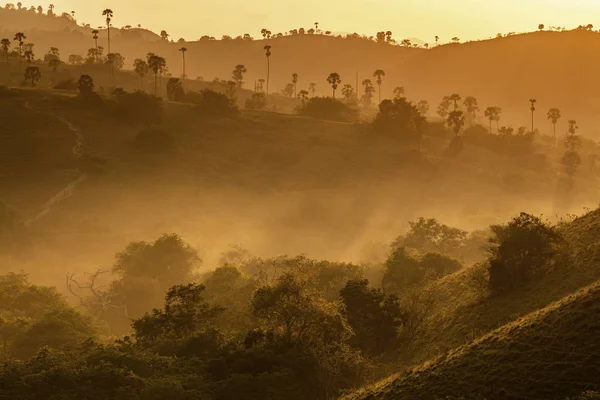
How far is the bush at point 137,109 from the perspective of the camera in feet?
586

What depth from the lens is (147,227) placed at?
132m

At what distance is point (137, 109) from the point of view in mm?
180500

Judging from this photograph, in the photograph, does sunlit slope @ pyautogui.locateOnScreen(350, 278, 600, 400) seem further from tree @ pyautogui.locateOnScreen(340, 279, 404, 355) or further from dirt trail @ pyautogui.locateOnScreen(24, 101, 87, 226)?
dirt trail @ pyautogui.locateOnScreen(24, 101, 87, 226)

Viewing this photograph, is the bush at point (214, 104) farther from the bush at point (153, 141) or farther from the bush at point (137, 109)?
the bush at point (153, 141)

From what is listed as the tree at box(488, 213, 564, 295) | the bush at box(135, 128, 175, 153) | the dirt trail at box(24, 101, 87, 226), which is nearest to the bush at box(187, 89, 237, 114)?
the bush at box(135, 128, 175, 153)

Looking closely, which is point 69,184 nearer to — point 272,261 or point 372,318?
point 272,261

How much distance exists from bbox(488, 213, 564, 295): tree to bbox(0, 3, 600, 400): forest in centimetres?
22

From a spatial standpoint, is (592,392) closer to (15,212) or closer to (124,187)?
(15,212)

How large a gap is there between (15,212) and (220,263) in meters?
47.3

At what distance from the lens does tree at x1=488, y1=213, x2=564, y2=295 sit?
179 ft

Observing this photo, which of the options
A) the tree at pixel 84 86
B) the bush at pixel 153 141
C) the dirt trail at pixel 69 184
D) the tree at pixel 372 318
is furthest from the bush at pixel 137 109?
the tree at pixel 372 318

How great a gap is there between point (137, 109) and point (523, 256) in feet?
491

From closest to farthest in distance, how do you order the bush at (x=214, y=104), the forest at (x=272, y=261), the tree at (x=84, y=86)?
the forest at (x=272, y=261)
the tree at (x=84, y=86)
the bush at (x=214, y=104)

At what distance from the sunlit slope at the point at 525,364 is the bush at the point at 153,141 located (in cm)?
14087
